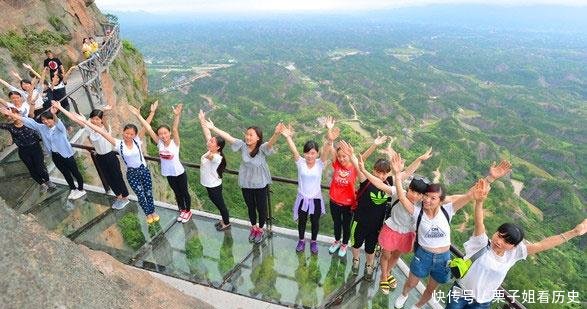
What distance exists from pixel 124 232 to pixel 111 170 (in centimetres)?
109

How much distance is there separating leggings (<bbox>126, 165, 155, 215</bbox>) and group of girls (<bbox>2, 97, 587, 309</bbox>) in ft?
0.05

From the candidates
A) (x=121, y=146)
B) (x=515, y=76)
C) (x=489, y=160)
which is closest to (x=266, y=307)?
(x=121, y=146)

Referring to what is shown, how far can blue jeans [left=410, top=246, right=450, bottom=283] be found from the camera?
432 centimetres

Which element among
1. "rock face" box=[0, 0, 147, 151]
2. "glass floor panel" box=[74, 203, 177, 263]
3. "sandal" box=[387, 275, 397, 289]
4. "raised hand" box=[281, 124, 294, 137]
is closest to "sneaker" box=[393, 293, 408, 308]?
"sandal" box=[387, 275, 397, 289]

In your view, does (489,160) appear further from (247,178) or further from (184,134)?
(247,178)

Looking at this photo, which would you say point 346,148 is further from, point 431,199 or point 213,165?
point 213,165

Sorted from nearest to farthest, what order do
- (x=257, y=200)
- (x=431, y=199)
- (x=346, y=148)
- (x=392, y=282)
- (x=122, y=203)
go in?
(x=431, y=199), (x=346, y=148), (x=392, y=282), (x=257, y=200), (x=122, y=203)

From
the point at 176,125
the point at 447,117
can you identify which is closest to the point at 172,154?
the point at 176,125

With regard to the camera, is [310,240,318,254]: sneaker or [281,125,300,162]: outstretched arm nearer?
[281,125,300,162]: outstretched arm

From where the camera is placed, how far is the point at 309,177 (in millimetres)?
5027

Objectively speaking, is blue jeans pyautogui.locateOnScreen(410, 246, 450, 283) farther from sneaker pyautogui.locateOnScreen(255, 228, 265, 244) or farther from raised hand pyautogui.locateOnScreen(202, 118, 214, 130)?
raised hand pyautogui.locateOnScreen(202, 118, 214, 130)

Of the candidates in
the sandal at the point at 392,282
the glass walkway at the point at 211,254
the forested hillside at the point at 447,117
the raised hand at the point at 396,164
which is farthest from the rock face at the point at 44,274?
the forested hillside at the point at 447,117

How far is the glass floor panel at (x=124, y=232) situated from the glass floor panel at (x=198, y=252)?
23cm

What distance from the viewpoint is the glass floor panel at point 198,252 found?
539cm
